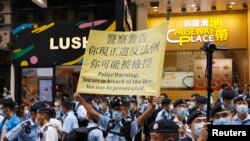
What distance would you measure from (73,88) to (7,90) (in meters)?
3.11

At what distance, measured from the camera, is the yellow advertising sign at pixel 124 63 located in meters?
5.91

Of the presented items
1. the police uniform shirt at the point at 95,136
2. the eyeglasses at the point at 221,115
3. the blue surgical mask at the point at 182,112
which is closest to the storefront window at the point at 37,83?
the blue surgical mask at the point at 182,112

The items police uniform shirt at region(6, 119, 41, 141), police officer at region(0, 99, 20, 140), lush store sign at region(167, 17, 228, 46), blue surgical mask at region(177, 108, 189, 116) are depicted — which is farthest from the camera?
lush store sign at region(167, 17, 228, 46)

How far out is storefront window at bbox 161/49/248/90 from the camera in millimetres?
23516

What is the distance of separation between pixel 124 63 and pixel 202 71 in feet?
59.0

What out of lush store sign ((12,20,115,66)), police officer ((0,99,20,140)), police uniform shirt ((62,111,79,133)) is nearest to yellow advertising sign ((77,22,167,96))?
police officer ((0,99,20,140))

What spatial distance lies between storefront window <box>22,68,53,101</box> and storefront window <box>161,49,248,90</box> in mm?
5834

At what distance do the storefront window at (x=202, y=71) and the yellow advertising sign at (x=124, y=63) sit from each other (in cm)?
1724

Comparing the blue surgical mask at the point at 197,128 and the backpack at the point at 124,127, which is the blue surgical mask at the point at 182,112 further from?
the blue surgical mask at the point at 197,128

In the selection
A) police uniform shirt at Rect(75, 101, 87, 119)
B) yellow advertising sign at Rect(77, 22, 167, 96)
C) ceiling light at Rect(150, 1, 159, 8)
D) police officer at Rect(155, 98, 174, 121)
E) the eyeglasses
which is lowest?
police uniform shirt at Rect(75, 101, 87, 119)

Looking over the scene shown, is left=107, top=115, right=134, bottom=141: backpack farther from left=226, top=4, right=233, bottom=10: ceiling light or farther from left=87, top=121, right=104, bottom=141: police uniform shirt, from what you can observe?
left=226, top=4, right=233, bottom=10: ceiling light

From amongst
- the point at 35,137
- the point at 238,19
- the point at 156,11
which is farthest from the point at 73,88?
the point at 35,137

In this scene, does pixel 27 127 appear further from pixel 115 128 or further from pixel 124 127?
pixel 124 127

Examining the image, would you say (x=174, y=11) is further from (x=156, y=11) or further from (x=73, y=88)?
(x=73, y=88)
